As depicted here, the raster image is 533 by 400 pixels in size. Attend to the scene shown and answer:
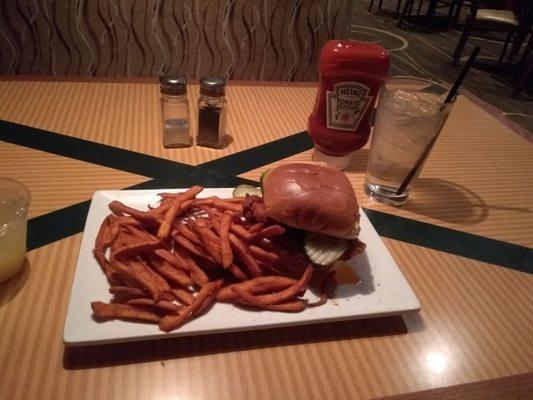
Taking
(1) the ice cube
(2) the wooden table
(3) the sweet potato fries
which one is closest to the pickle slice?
(3) the sweet potato fries

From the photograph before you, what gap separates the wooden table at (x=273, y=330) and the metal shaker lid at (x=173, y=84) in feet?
0.72

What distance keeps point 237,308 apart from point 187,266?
6.0 inches

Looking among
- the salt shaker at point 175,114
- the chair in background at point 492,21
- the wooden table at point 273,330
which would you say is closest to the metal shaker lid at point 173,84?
the salt shaker at point 175,114

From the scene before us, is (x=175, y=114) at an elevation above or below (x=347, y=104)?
below

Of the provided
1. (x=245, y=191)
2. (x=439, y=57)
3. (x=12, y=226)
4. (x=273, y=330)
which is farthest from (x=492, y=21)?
(x=12, y=226)

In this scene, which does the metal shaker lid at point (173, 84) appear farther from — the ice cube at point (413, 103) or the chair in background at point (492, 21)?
the chair in background at point (492, 21)

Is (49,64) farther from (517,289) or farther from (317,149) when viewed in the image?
(517,289)

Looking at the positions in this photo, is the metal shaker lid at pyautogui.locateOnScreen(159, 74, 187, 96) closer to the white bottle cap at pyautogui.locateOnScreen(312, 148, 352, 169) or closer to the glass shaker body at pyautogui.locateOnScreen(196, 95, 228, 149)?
the glass shaker body at pyautogui.locateOnScreen(196, 95, 228, 149)

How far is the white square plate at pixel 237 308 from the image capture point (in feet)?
2.62

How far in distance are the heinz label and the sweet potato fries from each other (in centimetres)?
57

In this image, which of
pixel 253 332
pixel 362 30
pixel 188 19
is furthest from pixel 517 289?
pixel 362 30

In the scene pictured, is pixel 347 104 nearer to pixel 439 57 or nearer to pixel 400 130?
pixel 400 130

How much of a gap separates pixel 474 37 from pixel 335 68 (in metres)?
7.90

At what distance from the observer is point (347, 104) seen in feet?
4.58
